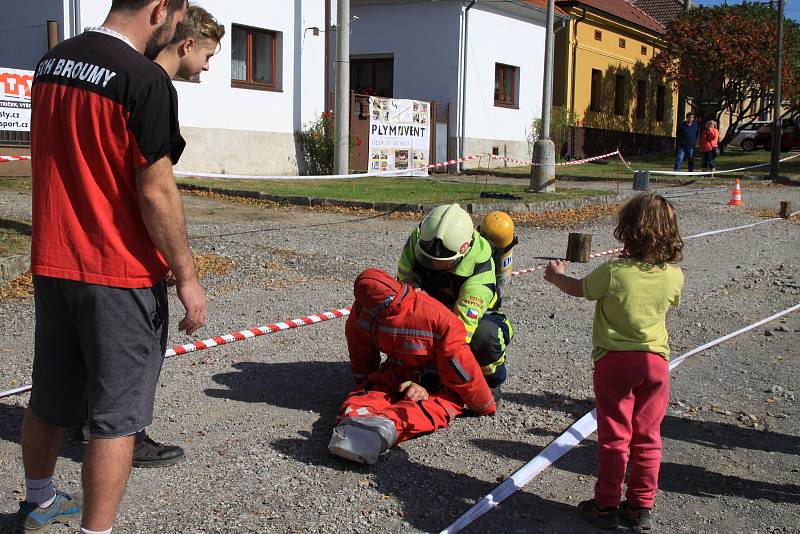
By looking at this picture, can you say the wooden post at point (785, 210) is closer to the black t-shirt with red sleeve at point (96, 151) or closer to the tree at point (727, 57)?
the black t-shirt with red sleeve at point (96, 151)

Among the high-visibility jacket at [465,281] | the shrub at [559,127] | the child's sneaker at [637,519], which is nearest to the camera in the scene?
the child's sneaker at [637,519]

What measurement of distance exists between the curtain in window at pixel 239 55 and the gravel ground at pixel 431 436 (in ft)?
42.3

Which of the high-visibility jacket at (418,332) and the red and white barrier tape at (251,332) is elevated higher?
the high-visibility jacket at (418,332)

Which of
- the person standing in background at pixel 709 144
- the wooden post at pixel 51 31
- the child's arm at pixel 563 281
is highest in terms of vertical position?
the wooden post at pixel 51 31

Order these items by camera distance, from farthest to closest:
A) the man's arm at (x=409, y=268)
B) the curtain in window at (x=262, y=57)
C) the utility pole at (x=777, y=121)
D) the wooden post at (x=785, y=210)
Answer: the utility pole at (x=777, y=121) < the curtain in window at (x=262, y=57) < the wooden post at (x=785, y=210) < the man's arm at (x=409, y=268)

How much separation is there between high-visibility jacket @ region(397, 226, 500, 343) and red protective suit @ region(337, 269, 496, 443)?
7.7 inches

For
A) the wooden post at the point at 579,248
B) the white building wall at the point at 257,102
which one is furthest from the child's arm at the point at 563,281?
the white building wall at the point at 257,102

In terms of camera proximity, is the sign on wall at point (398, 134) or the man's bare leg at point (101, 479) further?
the sign on wall at point (398, 134)

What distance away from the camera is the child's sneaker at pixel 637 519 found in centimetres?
340

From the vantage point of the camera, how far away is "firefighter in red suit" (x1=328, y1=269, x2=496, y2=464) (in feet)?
13.8

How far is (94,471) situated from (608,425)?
1947 millimetres

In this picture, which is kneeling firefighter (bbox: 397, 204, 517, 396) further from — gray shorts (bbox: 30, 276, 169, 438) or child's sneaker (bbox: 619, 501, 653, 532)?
gray shorts (bbox: 30, 276, 169, 438)

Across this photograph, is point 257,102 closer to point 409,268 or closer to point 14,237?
point 14,237

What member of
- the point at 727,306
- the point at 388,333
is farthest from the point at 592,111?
the point at 388,333
